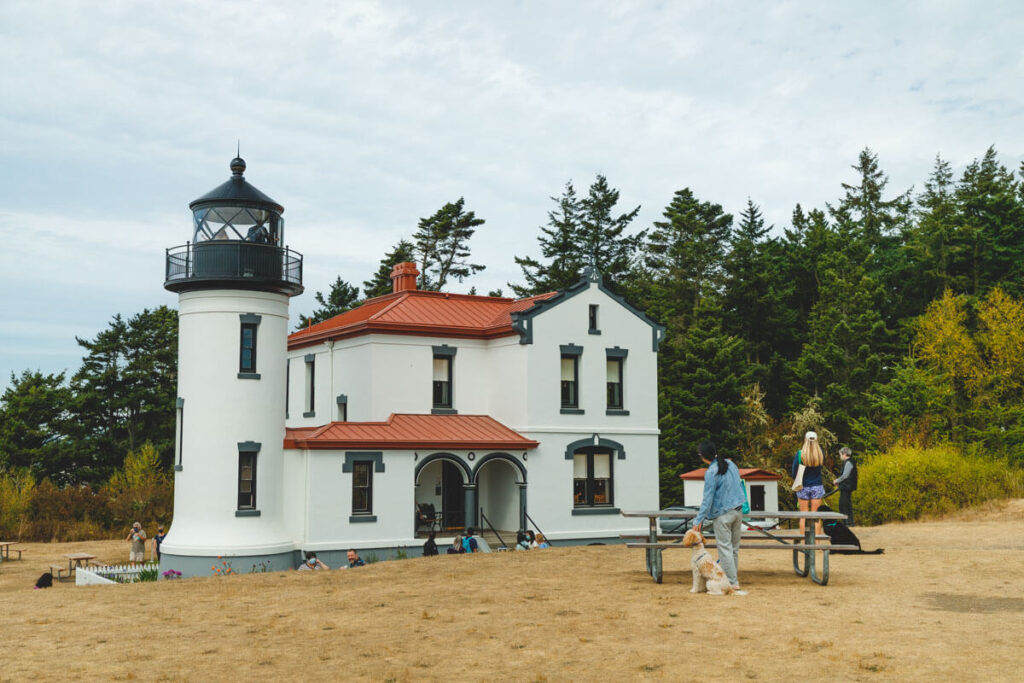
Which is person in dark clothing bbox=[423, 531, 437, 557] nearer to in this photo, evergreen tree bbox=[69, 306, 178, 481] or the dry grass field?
the dry grass field

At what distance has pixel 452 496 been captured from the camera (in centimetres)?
3081

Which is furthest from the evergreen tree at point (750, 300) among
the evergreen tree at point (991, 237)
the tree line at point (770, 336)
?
the evergreen tree at point (991, 237)

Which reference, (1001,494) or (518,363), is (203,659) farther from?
(1001,494)

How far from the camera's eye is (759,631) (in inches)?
416

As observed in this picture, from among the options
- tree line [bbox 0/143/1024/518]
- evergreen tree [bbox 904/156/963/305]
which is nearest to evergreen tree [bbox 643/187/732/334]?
tree line [bbox 0/143/1024/518]

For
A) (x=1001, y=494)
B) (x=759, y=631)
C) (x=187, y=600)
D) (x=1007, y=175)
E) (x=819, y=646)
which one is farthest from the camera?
(x=1007, y=175)

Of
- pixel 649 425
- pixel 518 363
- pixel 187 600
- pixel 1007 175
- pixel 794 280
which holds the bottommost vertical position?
pixel 187 600

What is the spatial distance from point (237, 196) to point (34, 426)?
106 ft

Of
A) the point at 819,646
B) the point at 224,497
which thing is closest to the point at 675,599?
the point at 819,646

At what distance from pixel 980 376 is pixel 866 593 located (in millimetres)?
30285

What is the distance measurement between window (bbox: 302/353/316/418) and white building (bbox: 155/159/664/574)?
0.21 ft

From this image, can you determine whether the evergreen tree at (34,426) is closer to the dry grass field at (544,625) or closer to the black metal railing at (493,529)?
the black metal railing at (493,529)

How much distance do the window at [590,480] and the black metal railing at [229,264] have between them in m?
11.0

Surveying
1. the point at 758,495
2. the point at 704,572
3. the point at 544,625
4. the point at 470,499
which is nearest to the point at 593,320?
the point at 470,499
